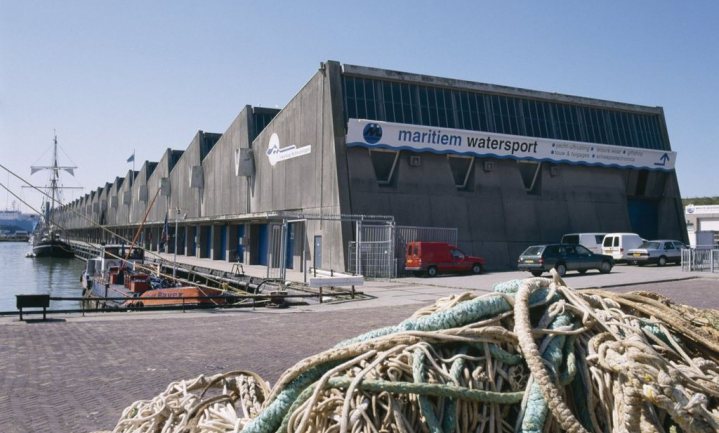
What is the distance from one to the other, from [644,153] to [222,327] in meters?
35.4

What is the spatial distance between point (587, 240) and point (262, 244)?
20349 mm

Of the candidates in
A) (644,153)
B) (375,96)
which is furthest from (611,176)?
(375,96)

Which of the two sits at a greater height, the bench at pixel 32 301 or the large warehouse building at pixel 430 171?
the large warehouse building at pixel 430 171

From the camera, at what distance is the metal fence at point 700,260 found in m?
29.6

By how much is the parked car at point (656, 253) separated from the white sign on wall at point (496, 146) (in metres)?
6.34

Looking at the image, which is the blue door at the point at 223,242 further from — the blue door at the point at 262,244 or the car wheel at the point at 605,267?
the car wheel at the point at 605,267

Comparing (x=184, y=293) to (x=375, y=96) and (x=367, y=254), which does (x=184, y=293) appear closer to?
(x=367, y=254)

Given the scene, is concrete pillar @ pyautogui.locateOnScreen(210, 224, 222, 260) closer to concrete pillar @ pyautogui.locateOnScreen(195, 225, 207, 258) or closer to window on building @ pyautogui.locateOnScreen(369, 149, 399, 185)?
concrete pillar @ pyautogui.locateOnScreen(195, 225, 207, 258)

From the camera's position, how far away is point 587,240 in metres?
35.9

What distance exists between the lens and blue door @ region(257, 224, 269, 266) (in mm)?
39781

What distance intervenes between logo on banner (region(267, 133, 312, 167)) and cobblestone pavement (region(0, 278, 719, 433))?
686 inches

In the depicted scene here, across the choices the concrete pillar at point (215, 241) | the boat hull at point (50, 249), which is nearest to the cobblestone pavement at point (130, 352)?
the concrete pillar at point (215, 241)

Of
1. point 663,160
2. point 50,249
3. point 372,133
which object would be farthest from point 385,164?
point 50,249

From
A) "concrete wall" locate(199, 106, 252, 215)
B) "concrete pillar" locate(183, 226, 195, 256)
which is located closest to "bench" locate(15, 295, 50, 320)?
"concrete wall" locate(199, 106, 252, 215)
